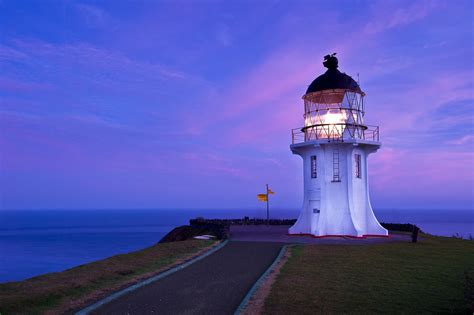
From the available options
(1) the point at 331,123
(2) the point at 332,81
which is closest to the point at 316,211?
(1) the point at 331,123

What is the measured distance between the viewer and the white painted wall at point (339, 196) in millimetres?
26375

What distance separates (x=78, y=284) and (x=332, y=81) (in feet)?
64.2

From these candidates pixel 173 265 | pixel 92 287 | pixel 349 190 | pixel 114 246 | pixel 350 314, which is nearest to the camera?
pixel 350 314

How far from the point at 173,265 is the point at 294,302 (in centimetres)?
663

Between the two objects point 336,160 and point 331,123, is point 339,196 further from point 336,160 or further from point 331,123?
point 331,123

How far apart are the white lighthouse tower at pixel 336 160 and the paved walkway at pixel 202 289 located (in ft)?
31.1

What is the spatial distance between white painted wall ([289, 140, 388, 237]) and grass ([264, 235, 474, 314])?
5657 mm

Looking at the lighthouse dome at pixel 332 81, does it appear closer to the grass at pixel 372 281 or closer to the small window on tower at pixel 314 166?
the small window on tower at pixel 314 166

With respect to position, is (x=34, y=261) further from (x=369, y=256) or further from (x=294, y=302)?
(x=294, y=302)

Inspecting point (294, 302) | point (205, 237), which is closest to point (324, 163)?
point (205, 237)

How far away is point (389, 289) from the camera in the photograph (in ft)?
39.8

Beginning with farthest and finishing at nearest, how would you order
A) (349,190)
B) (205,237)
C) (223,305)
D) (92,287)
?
(349,190) → (205,237) → (92,287) → (223,305)

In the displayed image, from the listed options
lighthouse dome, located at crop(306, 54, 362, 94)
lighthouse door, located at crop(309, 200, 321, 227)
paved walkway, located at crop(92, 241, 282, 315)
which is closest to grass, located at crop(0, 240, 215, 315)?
paved walkway, located at crop(92, 241, 282, 315)

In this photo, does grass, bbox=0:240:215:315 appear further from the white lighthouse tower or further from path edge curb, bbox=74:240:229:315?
the white lighthouse tower
